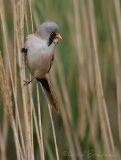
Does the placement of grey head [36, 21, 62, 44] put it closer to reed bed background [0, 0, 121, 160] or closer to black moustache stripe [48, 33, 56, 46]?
black moustache stripe [48, 33, 56, 46]

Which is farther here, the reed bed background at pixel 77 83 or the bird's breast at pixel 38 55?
the reed bed background at pixel 77 83

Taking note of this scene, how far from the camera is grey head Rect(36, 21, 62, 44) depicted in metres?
1.72

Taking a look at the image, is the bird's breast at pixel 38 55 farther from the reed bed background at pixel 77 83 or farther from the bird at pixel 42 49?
the reed bed background at pixel 77 83

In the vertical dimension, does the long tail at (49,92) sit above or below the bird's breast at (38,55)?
below

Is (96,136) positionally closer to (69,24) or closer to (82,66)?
(82,66)

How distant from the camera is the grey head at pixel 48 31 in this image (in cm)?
172

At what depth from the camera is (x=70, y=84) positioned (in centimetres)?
259

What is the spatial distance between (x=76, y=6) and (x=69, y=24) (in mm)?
294

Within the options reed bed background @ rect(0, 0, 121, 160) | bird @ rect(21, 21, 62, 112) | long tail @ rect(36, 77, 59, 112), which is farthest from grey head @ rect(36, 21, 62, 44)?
reed bed background @ rect(0, 0, 121, 160)

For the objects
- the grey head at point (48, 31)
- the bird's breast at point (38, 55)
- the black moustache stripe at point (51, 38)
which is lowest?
the bird's breast at point (38, 55)

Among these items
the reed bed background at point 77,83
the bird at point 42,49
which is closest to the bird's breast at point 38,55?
the bird at point 42,49

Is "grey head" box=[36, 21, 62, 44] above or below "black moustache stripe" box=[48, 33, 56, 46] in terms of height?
above

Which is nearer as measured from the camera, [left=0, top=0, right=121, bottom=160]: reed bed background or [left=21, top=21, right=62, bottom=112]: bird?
[left=21, top=21, right=62, bottom=112]: bird

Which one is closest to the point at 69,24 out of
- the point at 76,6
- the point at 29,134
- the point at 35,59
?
the point at 76,6
